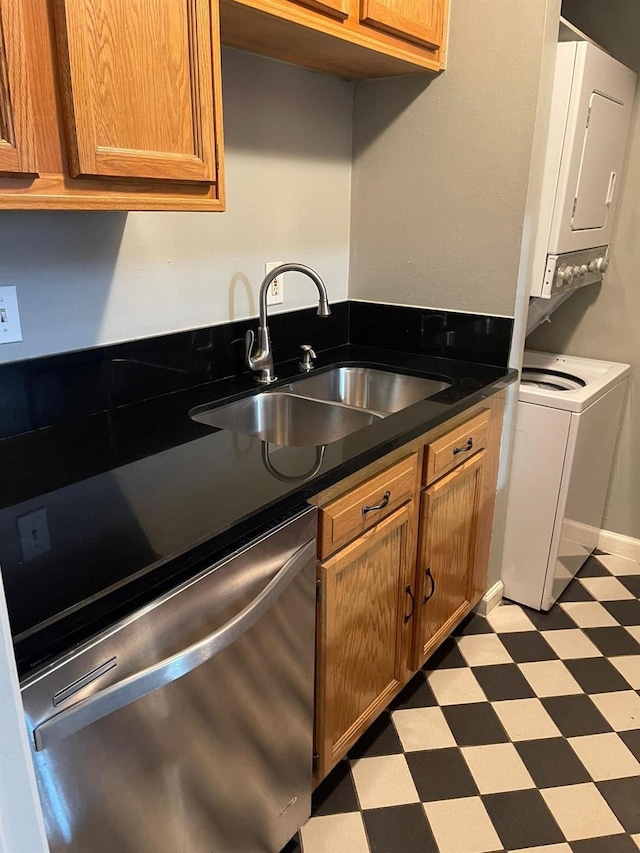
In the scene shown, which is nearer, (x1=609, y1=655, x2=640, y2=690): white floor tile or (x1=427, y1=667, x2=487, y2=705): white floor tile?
(x1=427, y1=667, x2=487, y2=705): white floor tile

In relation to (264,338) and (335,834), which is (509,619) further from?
(264,338)

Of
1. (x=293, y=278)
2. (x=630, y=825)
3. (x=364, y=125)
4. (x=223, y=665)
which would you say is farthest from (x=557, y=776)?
(x=364, y=125)

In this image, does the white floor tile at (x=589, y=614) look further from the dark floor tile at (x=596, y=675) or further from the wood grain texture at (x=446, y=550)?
the wood grain texture at (x=446, y=550)

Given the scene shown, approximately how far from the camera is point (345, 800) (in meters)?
1.58

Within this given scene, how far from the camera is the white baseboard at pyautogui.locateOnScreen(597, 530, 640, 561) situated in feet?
8.87

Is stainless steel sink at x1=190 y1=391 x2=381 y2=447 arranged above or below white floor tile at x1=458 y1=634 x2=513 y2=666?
above

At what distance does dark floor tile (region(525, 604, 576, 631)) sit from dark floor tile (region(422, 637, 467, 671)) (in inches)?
13.4

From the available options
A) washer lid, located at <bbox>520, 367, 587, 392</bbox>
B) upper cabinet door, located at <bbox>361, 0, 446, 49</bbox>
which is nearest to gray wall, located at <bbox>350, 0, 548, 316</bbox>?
upper cabinet door, located at <bbox>361, 0, 446, 49</bbox>

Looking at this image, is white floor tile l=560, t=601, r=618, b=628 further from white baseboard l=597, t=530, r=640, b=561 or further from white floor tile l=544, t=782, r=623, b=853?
white floor tile l=544, t=782, r=623, b=853

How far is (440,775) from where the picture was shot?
1654mm

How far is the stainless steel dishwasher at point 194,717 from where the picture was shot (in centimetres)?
84

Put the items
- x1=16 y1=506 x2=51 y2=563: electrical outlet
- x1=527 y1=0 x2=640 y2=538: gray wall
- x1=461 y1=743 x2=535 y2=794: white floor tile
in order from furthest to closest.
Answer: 1. x1=527 y1=0 x2=640 y2=538: gray wall
2. x1=461 y1=743 x2=535 y2=794: white floor tile
3. x1=16 y1=506 x2=51 y2=563: electrical outlet

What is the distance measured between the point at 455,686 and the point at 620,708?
0.48 metres

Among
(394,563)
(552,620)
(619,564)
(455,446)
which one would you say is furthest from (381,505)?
(619,564)
